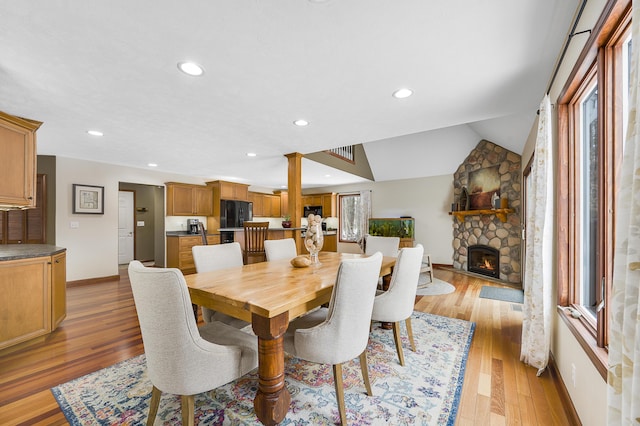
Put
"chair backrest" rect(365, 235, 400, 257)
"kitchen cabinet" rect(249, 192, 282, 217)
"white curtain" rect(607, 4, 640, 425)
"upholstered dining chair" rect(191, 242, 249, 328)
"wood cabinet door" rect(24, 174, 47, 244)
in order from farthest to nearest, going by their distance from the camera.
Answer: "kitchen cabinet" rect(249, 192, 282, 217) → "wood cabinet door" rect(24, 174, 47, 244) → "chair backrest" rect(365, 235, 400, 257) → "upholstered dining chair" rect(191, 242, 249, 328) → "white curtain" rect(607, 4, 640, 425)

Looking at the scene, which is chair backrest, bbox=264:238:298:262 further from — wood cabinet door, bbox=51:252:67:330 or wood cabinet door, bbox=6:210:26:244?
wood cabinet door, bbox=6:210:26:244

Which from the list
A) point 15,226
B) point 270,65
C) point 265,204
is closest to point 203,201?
point 265,204

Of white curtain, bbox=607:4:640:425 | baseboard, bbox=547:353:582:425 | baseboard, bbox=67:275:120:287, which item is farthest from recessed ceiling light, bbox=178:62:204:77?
baseboard, bbox=67:275:120:287

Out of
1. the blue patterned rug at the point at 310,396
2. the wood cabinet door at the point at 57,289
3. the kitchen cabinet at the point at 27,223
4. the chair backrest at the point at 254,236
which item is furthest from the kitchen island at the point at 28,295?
the kitchen cabinet at the point at 27,223

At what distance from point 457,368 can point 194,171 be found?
564 centimetres

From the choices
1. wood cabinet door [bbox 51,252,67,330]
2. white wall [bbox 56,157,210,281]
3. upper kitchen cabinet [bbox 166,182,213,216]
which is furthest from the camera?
upper kitchen cabinet [bbox 166,182,213,216]

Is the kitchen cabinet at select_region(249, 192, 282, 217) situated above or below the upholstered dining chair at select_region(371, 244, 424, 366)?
above

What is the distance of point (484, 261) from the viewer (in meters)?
5.45

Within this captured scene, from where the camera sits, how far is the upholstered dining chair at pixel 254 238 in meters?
4.01

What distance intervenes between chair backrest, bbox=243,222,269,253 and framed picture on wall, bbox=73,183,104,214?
2996 mm

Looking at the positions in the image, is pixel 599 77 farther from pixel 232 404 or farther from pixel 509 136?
pixel 509 136

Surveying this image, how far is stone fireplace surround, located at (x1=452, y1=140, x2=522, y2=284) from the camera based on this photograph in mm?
4786

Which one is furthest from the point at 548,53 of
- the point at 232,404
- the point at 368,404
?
the point at 232,404

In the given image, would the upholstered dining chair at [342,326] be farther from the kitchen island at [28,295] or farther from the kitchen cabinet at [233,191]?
the kitchen cabinet at [233,191]
